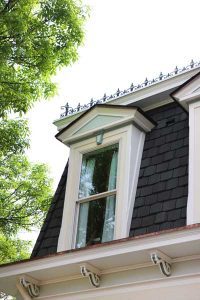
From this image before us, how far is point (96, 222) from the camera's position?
22.5 ft

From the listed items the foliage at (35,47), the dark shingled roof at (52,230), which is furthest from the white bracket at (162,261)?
the foliage at (35,47)

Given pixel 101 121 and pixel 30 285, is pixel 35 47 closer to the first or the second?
pixel 101 121

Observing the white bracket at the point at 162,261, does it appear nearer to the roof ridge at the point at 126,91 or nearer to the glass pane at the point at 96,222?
the glass pane at the point at 96,222

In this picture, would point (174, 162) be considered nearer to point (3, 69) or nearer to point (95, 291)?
point (95, 291)

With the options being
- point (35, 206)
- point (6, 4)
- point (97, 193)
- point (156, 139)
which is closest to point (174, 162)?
point (156, 139)

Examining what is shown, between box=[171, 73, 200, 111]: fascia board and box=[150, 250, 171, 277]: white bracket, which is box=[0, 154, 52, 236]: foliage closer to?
box=[171, 73, 200, 111]: fascia board

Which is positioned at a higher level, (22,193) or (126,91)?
(22,193)

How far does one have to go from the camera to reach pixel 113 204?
6.80 meters

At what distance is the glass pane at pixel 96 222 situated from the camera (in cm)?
666

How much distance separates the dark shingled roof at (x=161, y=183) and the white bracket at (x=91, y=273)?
67 centimetres

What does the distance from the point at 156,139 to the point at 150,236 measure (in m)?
2.06

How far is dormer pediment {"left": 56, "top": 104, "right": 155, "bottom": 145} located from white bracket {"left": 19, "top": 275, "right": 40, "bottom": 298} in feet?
7.36

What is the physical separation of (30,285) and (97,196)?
1.50 metres

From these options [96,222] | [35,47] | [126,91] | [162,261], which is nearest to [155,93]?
[126,91]
